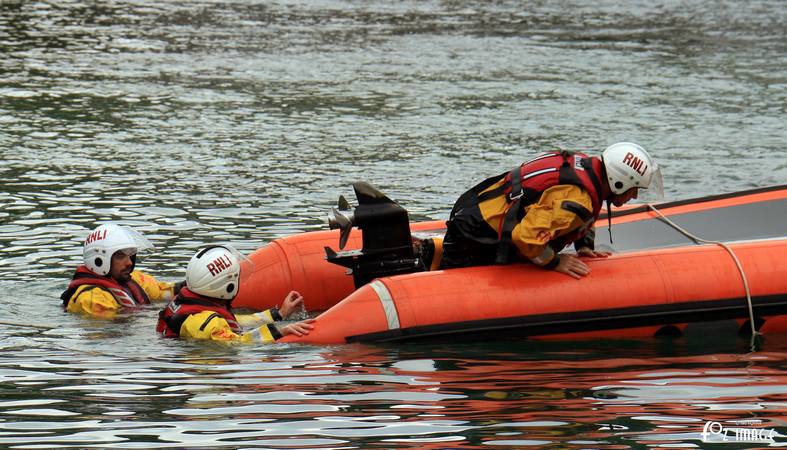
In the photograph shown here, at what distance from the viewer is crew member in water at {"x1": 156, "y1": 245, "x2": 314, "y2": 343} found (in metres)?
7.27

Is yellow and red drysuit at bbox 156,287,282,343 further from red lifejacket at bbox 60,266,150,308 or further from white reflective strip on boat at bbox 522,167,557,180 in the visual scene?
white reflective strip on boat at bbox 522,167,557,180

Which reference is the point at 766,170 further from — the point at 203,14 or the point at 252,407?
the point at 203,14

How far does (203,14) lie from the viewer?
24266mm

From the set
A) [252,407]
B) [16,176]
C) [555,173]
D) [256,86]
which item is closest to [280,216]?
[16,176]

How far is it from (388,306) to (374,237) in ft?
1.90

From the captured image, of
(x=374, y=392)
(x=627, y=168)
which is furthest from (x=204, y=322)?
(x=627, y=168)

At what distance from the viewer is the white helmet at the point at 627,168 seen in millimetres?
7223

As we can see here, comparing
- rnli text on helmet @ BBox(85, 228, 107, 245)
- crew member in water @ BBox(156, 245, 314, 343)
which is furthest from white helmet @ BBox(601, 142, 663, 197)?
rnli text on helmet @ BBox(85, 228, 107, 245)

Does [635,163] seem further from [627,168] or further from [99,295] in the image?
[99,295]

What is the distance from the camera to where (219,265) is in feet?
23.9

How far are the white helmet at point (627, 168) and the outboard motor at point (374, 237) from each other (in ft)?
3.82

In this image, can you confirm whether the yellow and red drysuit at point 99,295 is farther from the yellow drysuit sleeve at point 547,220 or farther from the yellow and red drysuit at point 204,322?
the yellow drysuit sleeve at point 547,220

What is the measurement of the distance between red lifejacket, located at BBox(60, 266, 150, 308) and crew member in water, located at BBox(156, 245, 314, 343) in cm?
57

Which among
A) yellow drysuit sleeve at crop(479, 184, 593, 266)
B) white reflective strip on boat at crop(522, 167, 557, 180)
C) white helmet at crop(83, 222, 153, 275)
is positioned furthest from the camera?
white helmet at crop(83, 222, 153, 275)
